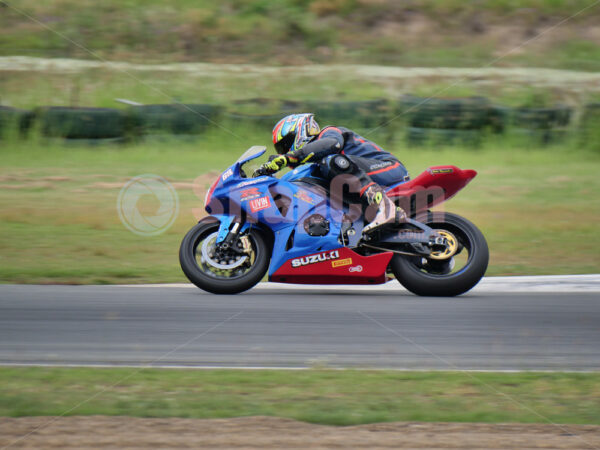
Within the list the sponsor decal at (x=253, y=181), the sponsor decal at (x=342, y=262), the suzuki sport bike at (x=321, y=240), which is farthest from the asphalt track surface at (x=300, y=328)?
the sponsor decal at (x=253, y=181)

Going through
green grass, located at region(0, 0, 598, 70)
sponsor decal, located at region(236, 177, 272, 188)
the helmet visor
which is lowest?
sponsor decal, located at region(236, 177, 272, 188)

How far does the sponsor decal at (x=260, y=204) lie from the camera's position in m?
7.00

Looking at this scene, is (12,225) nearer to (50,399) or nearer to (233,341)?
(233,341)

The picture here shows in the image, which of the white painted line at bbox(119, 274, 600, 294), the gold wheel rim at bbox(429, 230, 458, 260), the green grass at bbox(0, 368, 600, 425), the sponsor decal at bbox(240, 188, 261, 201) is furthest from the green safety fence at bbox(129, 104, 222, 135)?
the green grass at bbox(0, 368, 600, 425)

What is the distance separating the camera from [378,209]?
6.95 metres

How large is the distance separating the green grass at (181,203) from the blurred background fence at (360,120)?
0.28m

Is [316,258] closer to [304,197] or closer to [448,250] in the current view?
[304,197]

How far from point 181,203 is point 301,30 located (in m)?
12.3

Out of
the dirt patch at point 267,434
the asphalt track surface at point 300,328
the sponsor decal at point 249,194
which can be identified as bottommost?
the dirt patch at point 267,434

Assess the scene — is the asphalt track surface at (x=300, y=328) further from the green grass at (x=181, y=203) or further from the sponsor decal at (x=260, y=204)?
the green grass at (x=181, y=203)

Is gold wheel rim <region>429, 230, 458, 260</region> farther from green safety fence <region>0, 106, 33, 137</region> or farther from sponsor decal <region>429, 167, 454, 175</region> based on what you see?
green safety fence <region>0, 106, 33, 137</region>

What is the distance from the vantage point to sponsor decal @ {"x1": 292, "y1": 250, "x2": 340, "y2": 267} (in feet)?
22.8

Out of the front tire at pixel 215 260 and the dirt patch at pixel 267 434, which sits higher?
the front tire at pixel 215 260

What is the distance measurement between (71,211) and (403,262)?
279 inches
